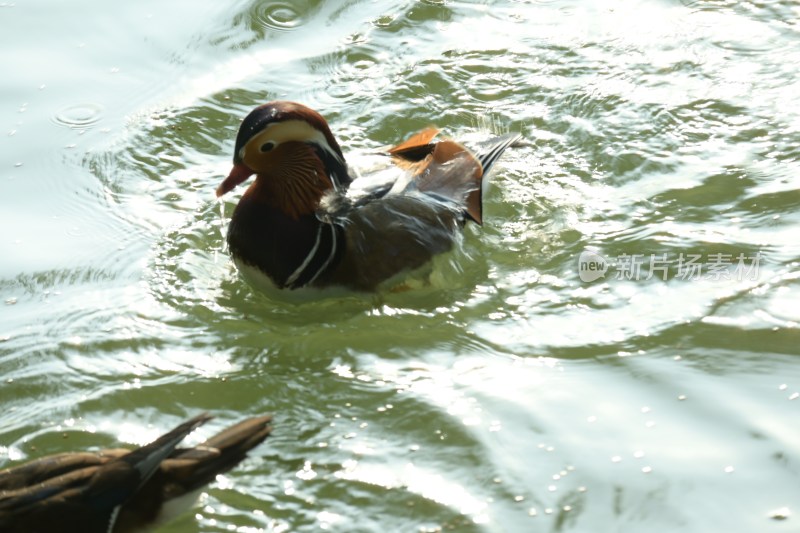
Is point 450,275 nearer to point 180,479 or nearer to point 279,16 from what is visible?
point 180,479

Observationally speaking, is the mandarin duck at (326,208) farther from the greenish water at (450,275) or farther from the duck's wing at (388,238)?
the greenish water at (450,275)

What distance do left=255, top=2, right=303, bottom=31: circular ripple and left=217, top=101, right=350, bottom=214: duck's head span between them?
2549 mm

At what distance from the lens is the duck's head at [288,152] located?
Result: 5508mm

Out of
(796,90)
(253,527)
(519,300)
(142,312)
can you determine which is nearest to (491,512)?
(253,527)

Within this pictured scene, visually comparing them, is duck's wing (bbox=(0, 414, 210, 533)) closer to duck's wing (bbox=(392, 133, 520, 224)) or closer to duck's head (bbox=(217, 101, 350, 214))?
duck's head (bbox=(217, 101, 350, 214))

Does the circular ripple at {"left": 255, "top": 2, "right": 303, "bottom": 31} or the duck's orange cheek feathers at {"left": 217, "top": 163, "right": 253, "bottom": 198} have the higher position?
the duck's orange cheek feathers at {"left": 217, "top": 163, "right": 253, "bottom": 198}

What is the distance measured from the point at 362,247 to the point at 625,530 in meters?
1.93

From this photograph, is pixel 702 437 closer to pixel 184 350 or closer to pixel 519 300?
pixel 519 300

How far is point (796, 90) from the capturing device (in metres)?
6.96

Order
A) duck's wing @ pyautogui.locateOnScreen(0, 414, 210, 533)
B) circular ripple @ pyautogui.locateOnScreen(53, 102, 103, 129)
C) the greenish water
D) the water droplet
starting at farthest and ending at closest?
1. circular ripple @ pyautogui.locateOnScreen(53, 102, 103, 129)
2. the greenish water
3. the water droplet
4. duck's wing @ pyautogui.locateOnScreen(0, 414, 210, 533)

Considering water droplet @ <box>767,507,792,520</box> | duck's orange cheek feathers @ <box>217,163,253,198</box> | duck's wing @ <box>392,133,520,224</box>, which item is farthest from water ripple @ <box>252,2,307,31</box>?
water droplet @ <box>767,507,792,520</box>

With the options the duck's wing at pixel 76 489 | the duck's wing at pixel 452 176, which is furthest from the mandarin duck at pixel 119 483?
the duck's wing at pixel 452 176

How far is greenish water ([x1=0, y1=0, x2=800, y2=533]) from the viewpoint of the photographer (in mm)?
4352

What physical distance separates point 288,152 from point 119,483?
93.2 inches
